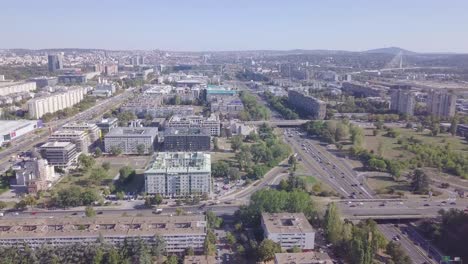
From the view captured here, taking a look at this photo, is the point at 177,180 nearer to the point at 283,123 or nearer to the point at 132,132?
the point at 132,132

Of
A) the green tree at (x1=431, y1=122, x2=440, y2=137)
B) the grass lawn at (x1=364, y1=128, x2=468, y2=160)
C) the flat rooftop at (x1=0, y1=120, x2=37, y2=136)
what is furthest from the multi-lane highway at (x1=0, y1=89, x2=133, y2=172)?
the green tree at (x1=431, y1=122, x2=440, y2=137)

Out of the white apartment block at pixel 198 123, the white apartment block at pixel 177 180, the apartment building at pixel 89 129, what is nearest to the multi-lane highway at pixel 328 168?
the white apartment block at pixel 198 123

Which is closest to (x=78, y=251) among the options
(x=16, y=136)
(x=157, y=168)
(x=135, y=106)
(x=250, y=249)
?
(x=250, y=249)

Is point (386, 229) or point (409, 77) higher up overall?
point (409, 77)

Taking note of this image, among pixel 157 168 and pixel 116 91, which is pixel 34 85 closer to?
pixel 116 91

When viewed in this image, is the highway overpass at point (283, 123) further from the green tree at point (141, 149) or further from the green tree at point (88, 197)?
the green tree at point (88, 197)

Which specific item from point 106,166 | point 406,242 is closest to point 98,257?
point 106,166
